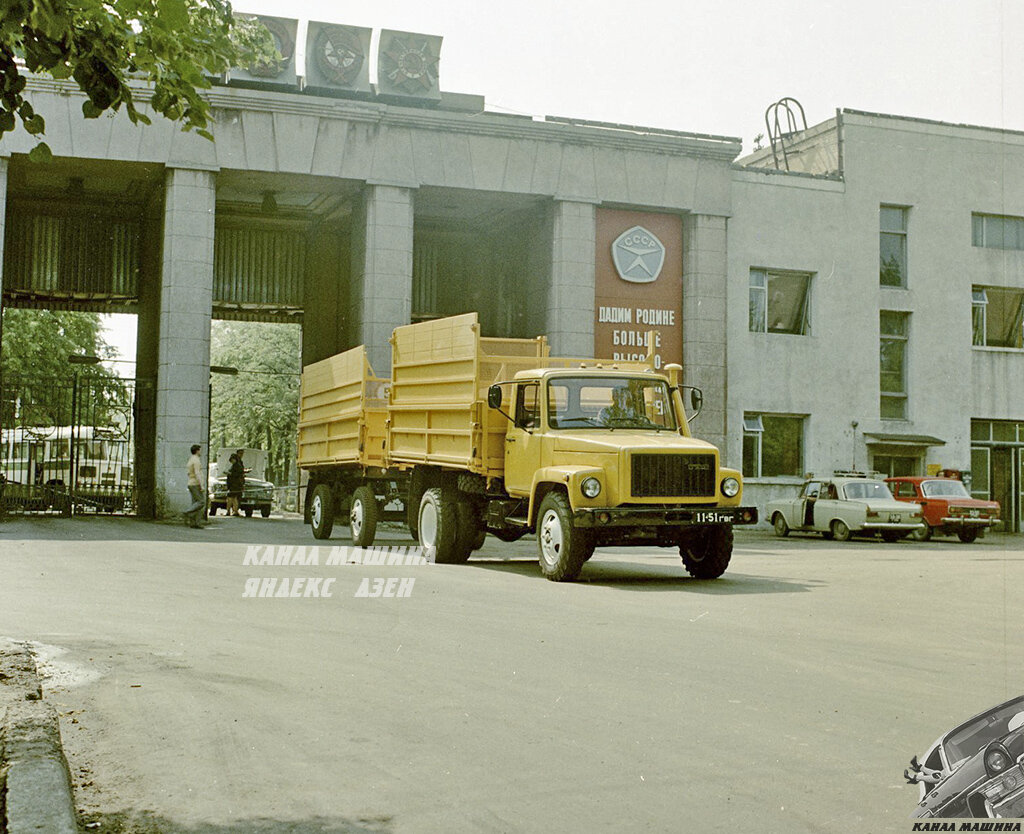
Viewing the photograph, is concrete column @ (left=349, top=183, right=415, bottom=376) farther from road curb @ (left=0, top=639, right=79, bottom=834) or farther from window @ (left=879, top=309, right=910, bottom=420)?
road curb @ (left=0, top=639, right=79, bottom=834)

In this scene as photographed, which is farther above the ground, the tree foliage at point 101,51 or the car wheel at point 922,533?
the tree foliage at point 101,51

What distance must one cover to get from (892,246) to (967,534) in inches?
364

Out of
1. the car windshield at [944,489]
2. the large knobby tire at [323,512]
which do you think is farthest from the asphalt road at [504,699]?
the car windshield at [944,489]

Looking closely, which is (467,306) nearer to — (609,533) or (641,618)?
(609,533)

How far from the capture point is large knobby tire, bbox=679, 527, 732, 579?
1428cm

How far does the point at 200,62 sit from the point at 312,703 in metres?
3.51

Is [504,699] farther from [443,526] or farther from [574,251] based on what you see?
[574,251]

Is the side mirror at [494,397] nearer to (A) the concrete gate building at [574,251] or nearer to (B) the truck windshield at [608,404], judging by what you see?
(B) the truck windshield at [608,404]

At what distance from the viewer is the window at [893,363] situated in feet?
111

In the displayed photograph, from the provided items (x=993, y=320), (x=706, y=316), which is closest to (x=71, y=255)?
(x=706, y=316)

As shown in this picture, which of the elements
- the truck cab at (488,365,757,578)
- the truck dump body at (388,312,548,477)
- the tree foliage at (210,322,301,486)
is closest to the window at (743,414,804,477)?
the truck dump body at (388,312,548,477)

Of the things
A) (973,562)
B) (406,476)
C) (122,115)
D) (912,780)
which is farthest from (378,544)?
(912,780)

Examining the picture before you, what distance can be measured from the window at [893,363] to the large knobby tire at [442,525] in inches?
821

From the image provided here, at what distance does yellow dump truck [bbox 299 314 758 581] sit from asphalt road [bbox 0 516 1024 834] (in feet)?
3.05
